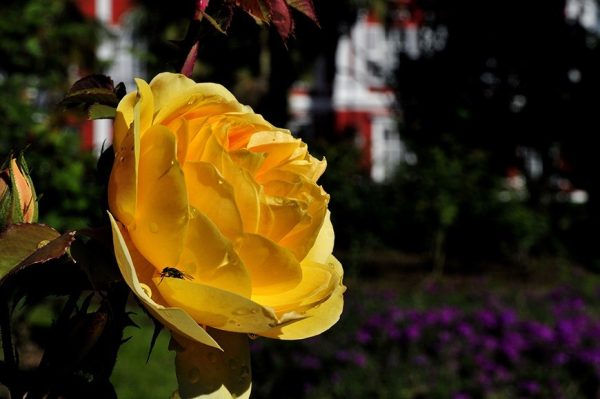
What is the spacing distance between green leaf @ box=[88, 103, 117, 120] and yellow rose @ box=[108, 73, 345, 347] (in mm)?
33

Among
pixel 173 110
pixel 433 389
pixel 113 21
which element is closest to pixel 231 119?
pixel 173 110

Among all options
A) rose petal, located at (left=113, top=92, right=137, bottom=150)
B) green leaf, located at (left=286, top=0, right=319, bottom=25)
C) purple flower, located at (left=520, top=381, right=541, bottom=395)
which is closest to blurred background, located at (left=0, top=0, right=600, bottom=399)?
purple flower, located at (left=520, top=381, right=541, bottom=395)

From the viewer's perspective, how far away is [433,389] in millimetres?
4195

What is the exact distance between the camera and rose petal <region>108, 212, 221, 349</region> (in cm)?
40

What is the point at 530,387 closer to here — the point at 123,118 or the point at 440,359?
the point at 440,359

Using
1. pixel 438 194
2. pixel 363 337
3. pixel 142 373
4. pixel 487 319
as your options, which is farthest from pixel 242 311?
pixel 438 194

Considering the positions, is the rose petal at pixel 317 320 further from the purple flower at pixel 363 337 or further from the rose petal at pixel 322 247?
the purple flower at pixel 363 337

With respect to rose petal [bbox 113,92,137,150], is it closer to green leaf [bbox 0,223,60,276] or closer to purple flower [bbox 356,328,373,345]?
green leaf [bbox 0,223,60,276]

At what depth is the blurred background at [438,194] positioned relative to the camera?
4.36 meters

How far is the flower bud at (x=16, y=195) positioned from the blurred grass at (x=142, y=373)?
4170 mm

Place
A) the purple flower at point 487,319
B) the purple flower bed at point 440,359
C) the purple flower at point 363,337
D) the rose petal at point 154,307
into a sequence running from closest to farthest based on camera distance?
the rose petal at point 154,307
the purple flower bed at point 440,359
the purple flower at point 363,337
the purple flower at point 487,319

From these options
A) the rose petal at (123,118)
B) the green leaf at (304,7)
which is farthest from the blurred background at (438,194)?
the rose petal at (123,118)

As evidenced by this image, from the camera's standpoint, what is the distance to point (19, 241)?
45 cm

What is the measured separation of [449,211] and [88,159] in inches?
218
